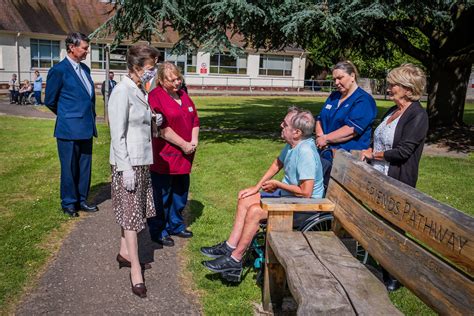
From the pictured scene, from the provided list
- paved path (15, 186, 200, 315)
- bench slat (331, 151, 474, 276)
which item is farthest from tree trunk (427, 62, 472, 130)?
bench slat (331, 151, 474, 276)

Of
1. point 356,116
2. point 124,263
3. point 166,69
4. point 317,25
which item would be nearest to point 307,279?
point 124,263

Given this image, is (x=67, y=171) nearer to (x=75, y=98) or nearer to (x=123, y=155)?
(x=75, y=98)

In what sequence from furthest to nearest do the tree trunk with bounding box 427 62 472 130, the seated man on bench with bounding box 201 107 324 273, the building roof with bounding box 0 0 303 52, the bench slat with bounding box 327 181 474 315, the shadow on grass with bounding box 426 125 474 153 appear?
the building roof with bounding box 0 0 303 52 < the tree trunk with bounding box 427 62 472 130 < the shadow on grass with bounding box 426 125 474 153 < the seated man on bench with bounding box 201 107 324 273 < the bench slat with bounding box 327 181 474 315

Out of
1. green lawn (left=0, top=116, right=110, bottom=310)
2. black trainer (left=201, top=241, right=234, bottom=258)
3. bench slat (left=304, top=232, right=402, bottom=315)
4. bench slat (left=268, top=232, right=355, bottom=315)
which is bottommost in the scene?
green lawn (left=0, top=116, right=110, bottom=310)

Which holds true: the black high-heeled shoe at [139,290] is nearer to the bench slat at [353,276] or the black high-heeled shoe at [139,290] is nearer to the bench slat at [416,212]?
the bench slat at [353,276]

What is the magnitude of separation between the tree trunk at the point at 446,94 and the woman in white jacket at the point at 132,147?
12.2 meters

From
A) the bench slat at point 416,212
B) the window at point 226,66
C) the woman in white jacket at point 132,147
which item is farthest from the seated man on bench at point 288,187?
the window at point 226,66

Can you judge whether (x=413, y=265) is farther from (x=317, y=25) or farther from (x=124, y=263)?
(x=317, y=25)

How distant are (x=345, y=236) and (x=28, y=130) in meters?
13.2

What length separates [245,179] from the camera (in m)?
8.59

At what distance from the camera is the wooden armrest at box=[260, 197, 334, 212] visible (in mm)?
3775

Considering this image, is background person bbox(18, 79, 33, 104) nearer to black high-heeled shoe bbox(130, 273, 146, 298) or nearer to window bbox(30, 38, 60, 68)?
window bbox(30, 38, 60, 68)

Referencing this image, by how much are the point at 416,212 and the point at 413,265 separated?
30cm

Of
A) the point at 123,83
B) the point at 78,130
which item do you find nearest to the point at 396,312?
the point at 123,83
